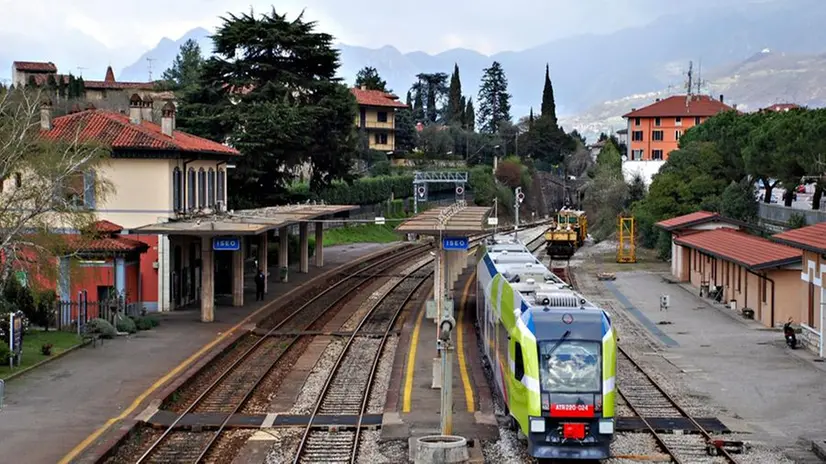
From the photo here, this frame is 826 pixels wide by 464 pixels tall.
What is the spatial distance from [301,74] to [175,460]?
42885 millimetres

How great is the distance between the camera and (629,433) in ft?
62.5

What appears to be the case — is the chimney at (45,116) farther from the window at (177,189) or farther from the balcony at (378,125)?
the balcony at (378,125)

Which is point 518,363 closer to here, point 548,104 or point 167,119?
point 167,119

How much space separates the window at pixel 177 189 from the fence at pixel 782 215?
1086 inches

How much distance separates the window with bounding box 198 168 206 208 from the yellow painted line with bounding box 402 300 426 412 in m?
10.3

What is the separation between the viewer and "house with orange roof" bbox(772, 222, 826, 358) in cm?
2781

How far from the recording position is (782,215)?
52.8 meters

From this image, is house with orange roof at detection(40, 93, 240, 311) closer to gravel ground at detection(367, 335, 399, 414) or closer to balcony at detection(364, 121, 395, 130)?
gravel ground at detection(367, 335, 399, 414)

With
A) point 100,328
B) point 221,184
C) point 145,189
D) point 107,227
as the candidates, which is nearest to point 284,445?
point 100,328

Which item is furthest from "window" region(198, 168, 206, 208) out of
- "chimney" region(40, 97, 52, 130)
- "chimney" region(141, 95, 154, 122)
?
"chimney" region(40, 97, 52, 130)

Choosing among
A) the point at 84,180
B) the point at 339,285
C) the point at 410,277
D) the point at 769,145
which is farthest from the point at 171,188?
the point at 769,145

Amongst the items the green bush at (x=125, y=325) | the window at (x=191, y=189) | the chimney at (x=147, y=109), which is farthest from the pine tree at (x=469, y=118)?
the green bush at (x=125, y=325)

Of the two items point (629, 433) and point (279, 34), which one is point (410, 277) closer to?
point (279, 34)

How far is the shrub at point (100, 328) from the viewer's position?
94.6ft
